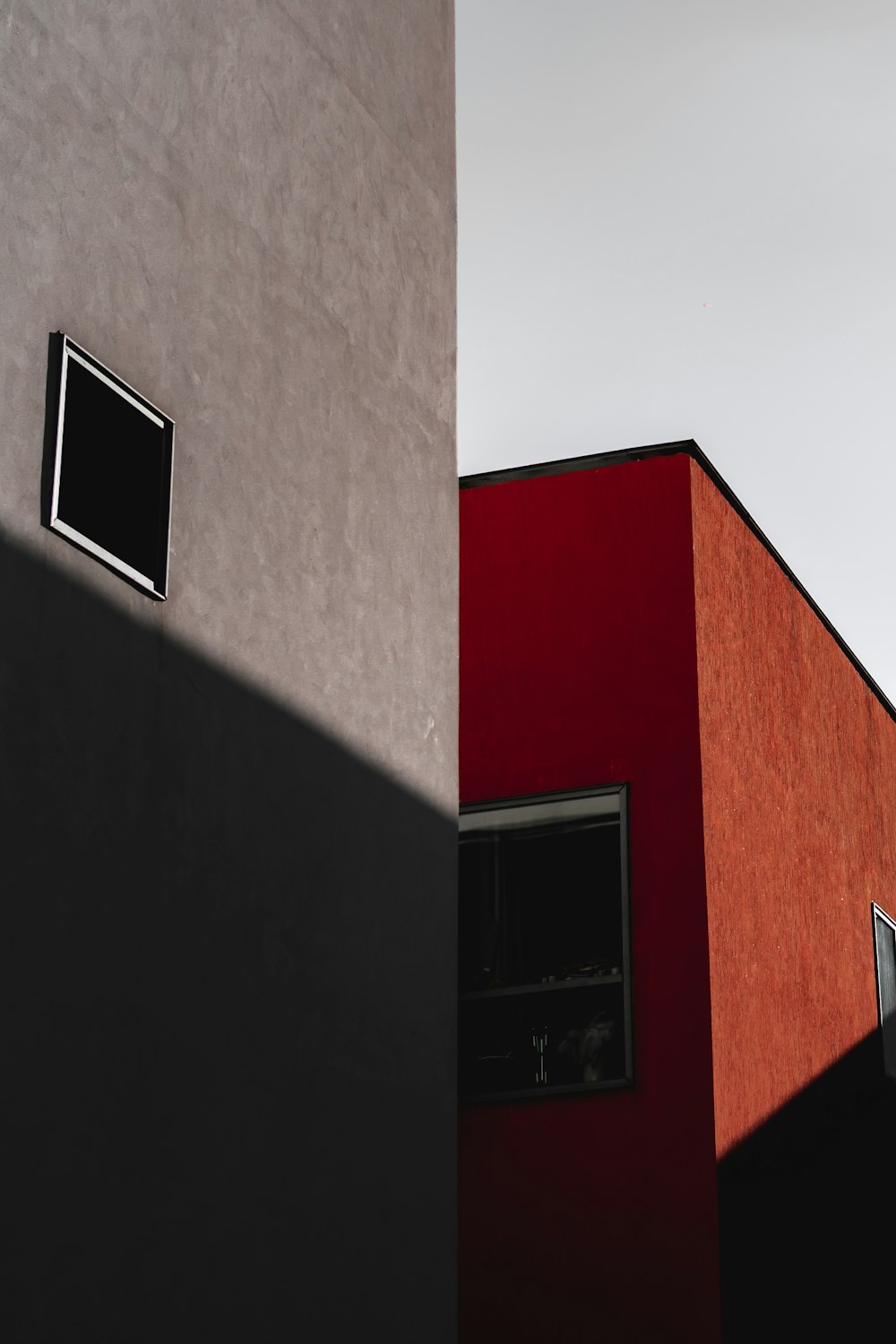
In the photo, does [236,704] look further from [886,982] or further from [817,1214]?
[886,982]

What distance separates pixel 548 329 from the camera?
15.0 meters

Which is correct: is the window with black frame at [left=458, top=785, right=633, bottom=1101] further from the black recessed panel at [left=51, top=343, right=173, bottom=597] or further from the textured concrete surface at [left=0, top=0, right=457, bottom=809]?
the black recessed panel at [left=51, top=343, right=173, bottom=597]

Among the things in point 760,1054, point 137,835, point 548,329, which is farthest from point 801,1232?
point 548,329

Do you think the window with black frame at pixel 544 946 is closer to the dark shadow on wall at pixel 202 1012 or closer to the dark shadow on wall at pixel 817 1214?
the dark shadow on wall at pixel 817 1214

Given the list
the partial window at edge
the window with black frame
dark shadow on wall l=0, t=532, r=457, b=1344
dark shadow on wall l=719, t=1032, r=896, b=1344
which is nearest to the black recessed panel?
dark shadow on wall l=0, t=532, r=457, b=1344

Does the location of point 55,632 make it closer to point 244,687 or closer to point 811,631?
point 244,687

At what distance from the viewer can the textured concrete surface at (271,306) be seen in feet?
16.6

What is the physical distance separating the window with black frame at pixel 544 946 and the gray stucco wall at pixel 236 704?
2819 millimetres

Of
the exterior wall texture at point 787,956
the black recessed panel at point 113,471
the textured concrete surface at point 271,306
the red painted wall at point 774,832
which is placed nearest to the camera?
the black recessed panel at point 113,471

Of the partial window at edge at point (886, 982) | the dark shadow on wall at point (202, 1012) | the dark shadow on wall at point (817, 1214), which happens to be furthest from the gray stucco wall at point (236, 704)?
the partial window at edge at point (886, 982)

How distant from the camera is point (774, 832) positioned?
10.9 m

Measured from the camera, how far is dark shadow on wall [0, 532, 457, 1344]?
4559mm

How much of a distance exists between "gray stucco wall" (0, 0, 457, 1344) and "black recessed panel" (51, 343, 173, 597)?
98 mm

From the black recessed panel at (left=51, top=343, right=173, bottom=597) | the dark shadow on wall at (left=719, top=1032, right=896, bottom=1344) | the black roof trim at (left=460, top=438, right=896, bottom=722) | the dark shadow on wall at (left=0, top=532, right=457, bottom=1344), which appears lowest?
the dark shadow on wall at (left=719, top=1032, right=896, bottom=1344)
